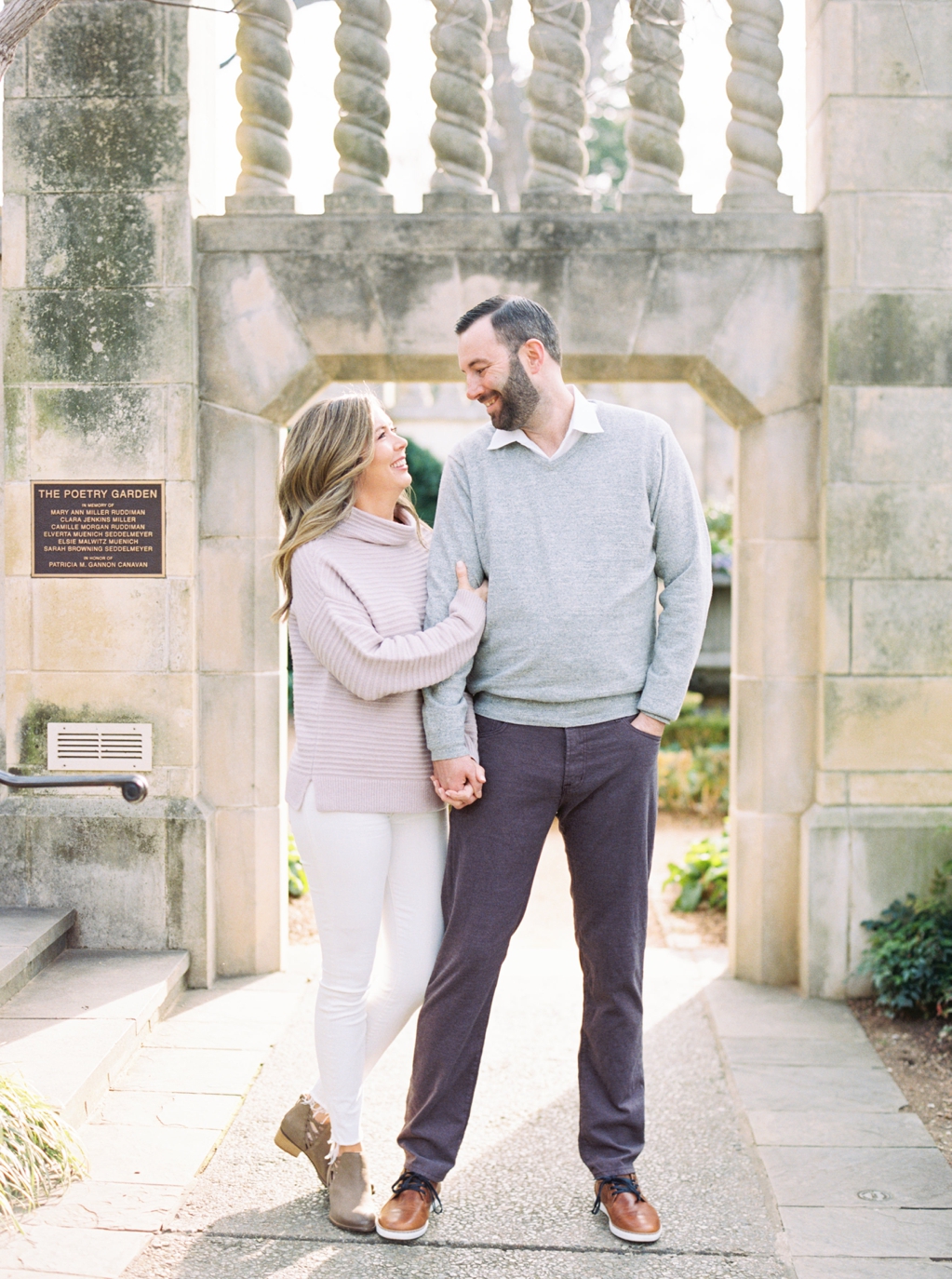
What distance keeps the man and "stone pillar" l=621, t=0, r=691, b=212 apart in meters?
2.09

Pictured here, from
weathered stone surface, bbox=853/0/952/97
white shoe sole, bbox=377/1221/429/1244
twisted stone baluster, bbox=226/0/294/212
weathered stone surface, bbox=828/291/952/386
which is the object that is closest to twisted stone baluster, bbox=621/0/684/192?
weathered stone surface, bbox=853/0/952/97

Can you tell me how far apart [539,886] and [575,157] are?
4002mm

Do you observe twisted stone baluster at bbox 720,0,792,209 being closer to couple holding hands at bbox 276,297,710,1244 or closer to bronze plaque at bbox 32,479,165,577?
couple holding hands at bbox 276,297,710,1244

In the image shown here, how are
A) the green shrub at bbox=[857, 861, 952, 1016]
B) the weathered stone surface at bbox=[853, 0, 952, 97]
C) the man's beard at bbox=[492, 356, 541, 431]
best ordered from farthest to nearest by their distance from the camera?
the weathered stone surface at bbox=[853, 0, 952, 97]
the green shrub at bbox=[857, 861, 952, 1016]
the man's beard at bbox=[492, 356, 541, 431]

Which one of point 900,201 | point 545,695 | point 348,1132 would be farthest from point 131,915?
point 900,201

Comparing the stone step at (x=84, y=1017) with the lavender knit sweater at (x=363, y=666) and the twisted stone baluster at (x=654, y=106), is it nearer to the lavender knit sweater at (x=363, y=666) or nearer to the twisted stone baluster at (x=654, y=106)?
the lavender knit sweater at (x=363, y=666)

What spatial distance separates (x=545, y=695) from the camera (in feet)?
9.27

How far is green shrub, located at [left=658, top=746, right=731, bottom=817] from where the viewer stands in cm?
822

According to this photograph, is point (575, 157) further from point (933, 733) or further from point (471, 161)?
point (933, 733)

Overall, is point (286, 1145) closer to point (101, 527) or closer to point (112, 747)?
point (112, 747)

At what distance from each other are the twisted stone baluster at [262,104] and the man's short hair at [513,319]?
2172 millimetres

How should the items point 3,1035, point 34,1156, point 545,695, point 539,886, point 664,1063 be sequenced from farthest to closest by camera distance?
point 539,886
point 664,1063
point 3,1035
point 34,1156
point 545,695

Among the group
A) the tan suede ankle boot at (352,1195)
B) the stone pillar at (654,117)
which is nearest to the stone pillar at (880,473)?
the stone pillar at (654,117)

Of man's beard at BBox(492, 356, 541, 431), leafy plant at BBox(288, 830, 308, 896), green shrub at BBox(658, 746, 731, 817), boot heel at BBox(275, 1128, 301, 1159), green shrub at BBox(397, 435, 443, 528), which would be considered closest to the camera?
man's beard at BBox(492, 356, 541, 431)
